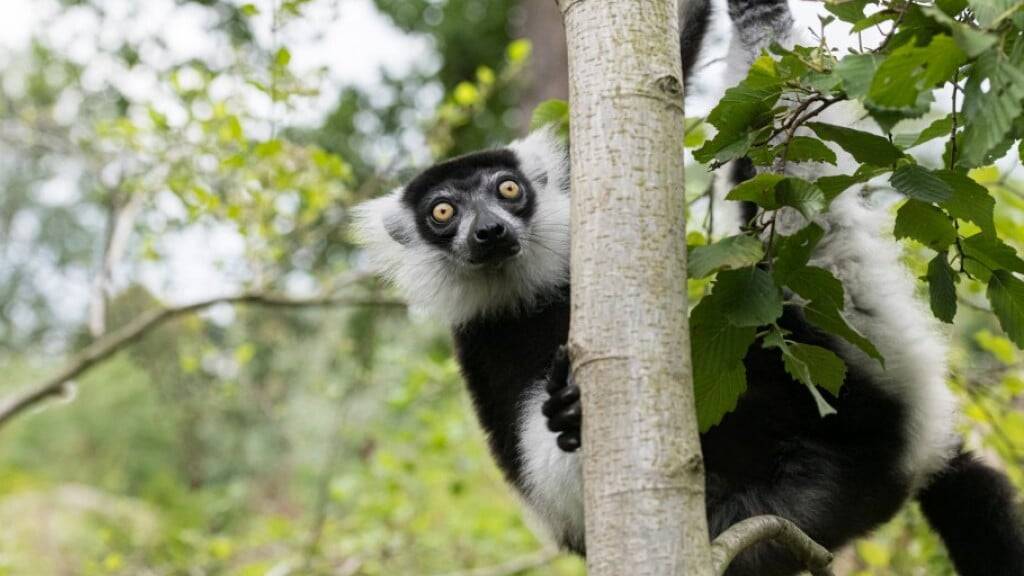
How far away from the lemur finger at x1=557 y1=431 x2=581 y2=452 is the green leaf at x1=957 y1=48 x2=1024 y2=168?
1404 millimetres

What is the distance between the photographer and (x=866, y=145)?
225cm

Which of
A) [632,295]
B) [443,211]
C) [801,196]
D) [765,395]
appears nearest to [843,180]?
[801,196]

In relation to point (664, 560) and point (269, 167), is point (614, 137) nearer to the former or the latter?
point (664, 560)

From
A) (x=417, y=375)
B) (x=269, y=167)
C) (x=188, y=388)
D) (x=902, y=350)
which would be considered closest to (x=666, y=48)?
(x=902, y=350)

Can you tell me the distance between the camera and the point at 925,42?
2.01m

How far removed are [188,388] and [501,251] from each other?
31.1ft

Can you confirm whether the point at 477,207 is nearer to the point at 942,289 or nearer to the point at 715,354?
the point at 715,354

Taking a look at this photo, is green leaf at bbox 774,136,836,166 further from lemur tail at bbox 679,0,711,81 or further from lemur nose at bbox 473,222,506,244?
lemur nose at bbox 473,222,506,244

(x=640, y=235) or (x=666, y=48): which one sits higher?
(x=666, y=48)

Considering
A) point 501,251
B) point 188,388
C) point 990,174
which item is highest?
point 990,174

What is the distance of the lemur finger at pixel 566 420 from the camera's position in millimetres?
2885

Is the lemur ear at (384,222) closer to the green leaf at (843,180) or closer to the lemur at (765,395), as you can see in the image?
the lemur at (765,395)

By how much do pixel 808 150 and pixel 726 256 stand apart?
1.47 feet

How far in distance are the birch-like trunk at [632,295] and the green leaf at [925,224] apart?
2.11 ft
